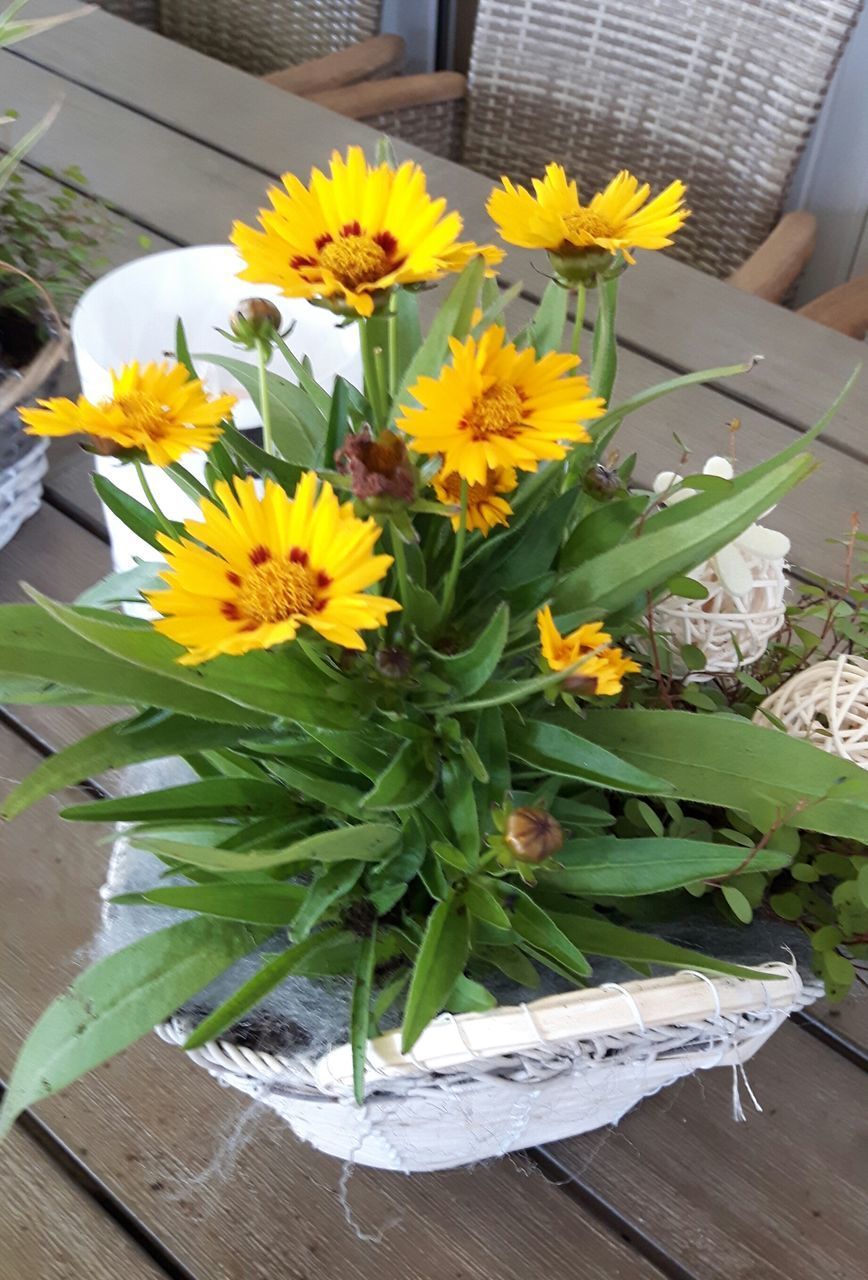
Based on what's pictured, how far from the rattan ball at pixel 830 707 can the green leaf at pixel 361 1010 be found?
0.17 meters

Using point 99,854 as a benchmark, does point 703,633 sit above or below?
above

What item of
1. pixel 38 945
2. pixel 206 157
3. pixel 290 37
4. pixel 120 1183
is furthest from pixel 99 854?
pixel 290 37

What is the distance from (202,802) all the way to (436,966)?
0.11 m

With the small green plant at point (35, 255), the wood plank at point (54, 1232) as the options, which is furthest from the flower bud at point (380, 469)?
the small green plant at point (35, 255)

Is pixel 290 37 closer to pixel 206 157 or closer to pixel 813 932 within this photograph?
pixel 206 157

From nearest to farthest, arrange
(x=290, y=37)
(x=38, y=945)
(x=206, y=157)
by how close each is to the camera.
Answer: (x=38, y=945) < (x=206, y=157) < (x=290, y=37)

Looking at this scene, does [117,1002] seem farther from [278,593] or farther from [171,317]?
[171,317]

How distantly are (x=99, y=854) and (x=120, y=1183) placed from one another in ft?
0.53

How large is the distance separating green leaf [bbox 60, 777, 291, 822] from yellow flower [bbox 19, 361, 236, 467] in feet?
0.39

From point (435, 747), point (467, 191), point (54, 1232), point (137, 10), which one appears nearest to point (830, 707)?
point (435, 747)

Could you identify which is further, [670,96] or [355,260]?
[670,96]

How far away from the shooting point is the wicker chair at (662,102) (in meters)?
1.09

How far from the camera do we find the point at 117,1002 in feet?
1.24

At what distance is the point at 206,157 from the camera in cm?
101
